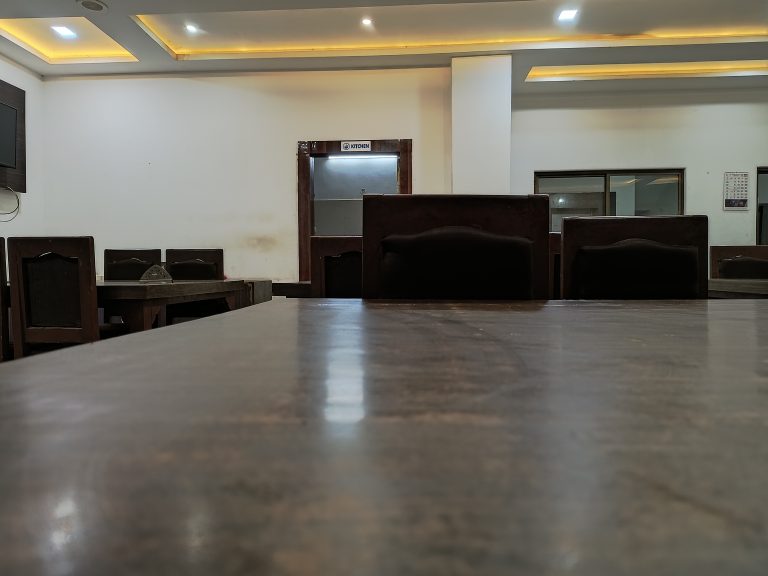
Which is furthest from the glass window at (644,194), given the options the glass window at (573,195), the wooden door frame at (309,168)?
the wooden door frame at (309,168)

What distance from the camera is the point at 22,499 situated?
144mm

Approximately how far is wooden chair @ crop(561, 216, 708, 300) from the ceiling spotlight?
3.39m

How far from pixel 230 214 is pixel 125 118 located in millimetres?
1370

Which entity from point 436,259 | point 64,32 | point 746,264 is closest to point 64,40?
point 64,32

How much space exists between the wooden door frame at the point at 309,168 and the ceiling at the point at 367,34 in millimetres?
693

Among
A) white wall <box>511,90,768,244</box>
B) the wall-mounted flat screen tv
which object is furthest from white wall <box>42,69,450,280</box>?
white wall <box>511,90,768,244</box>

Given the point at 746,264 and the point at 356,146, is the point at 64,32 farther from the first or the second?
the point at 746,264

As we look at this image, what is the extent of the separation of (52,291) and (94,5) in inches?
94.8

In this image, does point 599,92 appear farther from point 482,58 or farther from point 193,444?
point 193,444

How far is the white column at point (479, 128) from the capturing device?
13.1 ft

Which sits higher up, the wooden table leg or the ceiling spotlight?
the ceiling spotlight

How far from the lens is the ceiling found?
330cm

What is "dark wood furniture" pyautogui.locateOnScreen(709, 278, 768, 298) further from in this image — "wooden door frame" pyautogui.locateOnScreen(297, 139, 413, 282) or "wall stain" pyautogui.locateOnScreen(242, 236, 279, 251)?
"wall stain" pyautogui.locateOnScreen(242, 236, 279, 251)

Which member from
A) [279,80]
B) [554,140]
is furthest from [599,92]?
[279,80]
